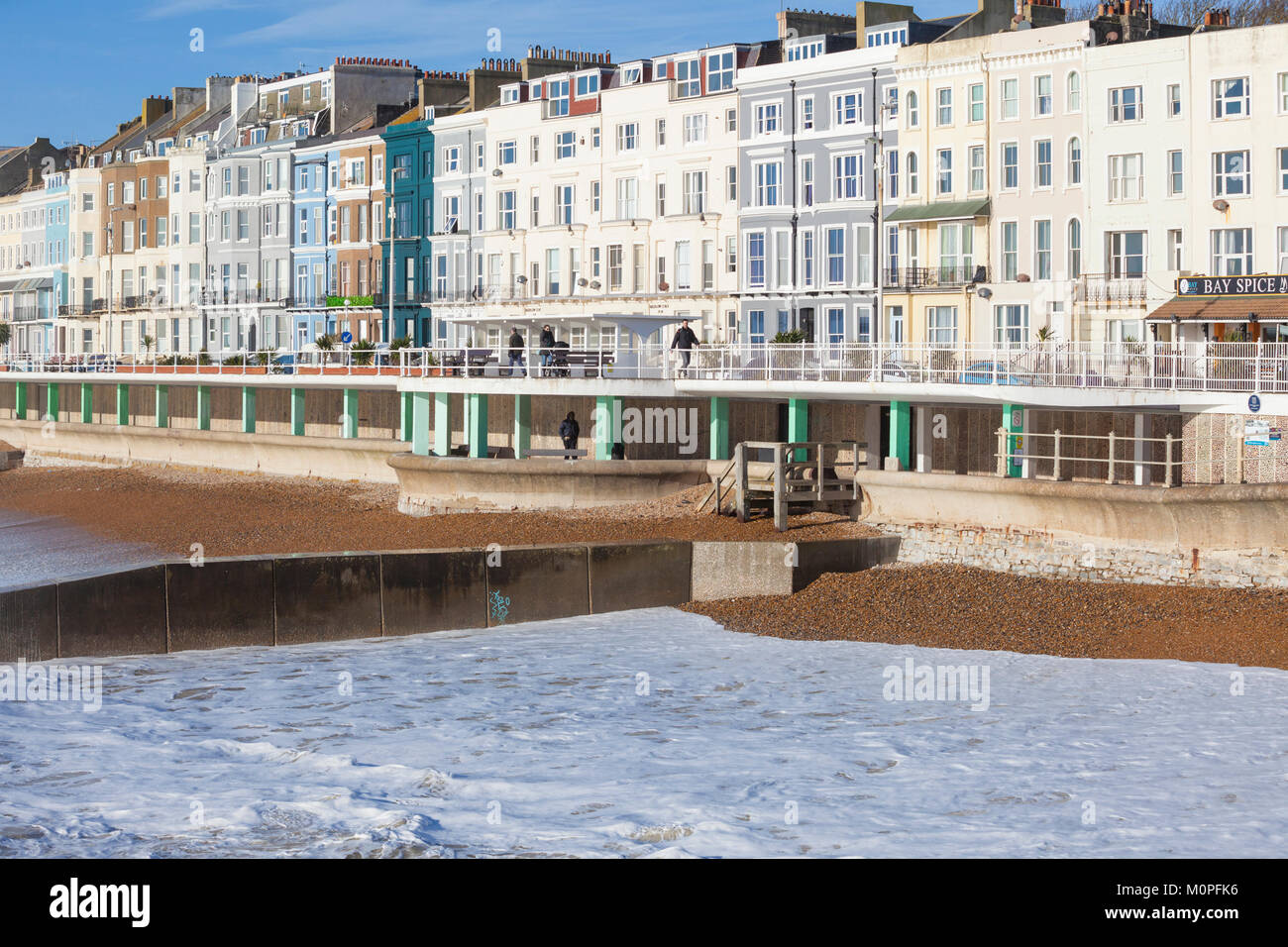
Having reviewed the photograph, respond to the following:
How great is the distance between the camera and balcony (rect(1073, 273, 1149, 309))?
48.4 meters

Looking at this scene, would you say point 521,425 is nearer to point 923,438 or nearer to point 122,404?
point 923,438

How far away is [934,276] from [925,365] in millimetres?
17013

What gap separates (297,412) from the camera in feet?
189

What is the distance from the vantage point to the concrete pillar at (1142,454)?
33906mm

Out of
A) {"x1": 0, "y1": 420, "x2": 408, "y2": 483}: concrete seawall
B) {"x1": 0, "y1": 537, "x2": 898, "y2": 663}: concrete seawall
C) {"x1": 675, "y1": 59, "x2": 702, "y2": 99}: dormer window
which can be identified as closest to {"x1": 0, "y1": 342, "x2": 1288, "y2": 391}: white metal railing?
{"x1": 0, "y1": 420, "x2": 408, "y2": 483}: concrete seawall

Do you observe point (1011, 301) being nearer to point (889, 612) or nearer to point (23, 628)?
point (889, 612)

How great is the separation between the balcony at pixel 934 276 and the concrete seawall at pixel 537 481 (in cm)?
1620

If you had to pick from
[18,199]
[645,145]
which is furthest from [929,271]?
[18,199]

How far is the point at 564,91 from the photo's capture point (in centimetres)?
6662

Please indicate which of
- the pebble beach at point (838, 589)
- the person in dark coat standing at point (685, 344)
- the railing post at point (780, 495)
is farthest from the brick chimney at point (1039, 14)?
the railing post at point (780, 495)

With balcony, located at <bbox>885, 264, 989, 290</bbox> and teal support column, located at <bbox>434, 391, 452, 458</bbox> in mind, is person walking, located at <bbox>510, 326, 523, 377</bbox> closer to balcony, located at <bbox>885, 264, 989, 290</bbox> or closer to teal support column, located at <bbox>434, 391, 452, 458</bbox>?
teal support column, located at <bbox>434, 391, 452, 458</bbox>

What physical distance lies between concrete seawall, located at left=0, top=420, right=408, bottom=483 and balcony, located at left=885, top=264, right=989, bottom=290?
53.9 feet

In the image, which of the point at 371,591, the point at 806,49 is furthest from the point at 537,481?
the point at 806,49

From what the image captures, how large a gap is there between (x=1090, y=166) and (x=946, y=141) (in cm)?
530
